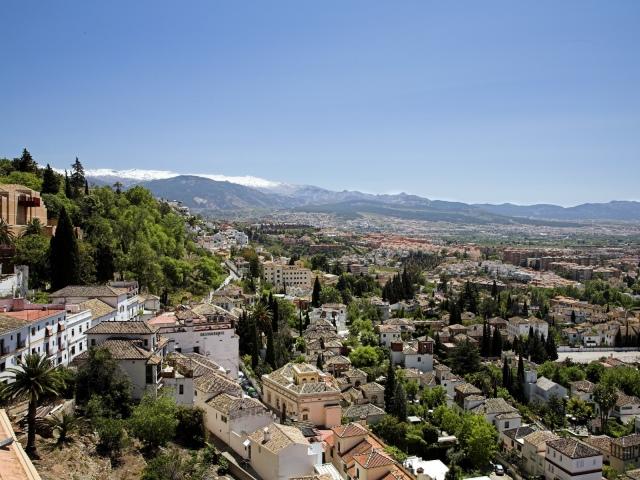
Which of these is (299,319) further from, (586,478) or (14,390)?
(14,390)

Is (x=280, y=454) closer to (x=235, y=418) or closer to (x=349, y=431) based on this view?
(x=235, y=418)

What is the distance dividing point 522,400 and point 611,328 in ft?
80.5

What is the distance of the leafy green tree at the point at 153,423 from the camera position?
776 inches

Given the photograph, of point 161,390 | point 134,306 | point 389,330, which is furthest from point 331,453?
point 389,330

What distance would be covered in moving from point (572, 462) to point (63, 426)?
74.1 ft

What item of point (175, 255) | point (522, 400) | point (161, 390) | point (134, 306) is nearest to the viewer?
point (161, 390)

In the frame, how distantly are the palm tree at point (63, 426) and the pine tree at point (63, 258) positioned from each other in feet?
48.0

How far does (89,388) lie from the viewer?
67.3 ft

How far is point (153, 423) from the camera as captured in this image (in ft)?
64.7

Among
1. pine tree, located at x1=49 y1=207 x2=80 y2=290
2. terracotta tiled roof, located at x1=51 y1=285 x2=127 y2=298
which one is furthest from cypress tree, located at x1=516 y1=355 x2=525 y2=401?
pine tree, located at x1=49 y1=207 x2=80 y2=290

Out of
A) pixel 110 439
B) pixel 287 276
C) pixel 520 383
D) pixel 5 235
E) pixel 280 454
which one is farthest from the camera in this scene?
pixel 287 276

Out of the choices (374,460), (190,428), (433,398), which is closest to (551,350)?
(433,398)

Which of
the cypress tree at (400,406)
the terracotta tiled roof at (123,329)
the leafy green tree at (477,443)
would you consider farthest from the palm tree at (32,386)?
the leafy green tree at (477,443)

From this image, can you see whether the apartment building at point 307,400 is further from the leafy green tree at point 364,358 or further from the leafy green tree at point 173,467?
the leafy green tree at point 364,358
